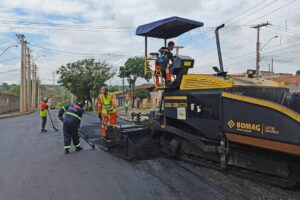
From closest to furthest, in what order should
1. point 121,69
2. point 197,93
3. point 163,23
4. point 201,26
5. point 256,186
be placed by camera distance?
point 256,186
point 197,93
point 163,23
point 201,26
point 121,69

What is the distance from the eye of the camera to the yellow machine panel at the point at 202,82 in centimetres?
608

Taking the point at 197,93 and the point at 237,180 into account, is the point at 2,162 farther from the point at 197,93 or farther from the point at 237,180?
the point at 237,180

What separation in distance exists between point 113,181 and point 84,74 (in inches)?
1970

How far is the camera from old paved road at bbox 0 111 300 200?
17.2 feet

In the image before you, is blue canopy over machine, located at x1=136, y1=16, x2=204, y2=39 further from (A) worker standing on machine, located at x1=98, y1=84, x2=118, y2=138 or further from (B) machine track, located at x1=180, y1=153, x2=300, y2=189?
(B) machine track, located at x1=180, y1=153, x2=300, y2=189

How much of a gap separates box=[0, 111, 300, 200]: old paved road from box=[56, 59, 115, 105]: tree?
153 ft

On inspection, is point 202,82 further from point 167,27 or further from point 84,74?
point 84,74

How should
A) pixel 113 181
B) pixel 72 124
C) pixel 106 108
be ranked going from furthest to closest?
1. pixel 106 108
2. pixel 72 124
3. pixel 113 181

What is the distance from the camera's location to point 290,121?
4.88m

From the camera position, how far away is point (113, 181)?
19.9ft

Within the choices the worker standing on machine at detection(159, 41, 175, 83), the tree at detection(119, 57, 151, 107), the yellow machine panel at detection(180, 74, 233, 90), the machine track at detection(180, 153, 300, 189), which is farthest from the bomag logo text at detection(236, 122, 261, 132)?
the tree at detection(119, 57, 151, 107)

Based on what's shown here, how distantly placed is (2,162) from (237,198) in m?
4.92

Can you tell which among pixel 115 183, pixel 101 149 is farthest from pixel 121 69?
Result: pixel 115 183

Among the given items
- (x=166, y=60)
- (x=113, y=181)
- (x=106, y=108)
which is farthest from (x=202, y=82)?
(x=106, y=108)
